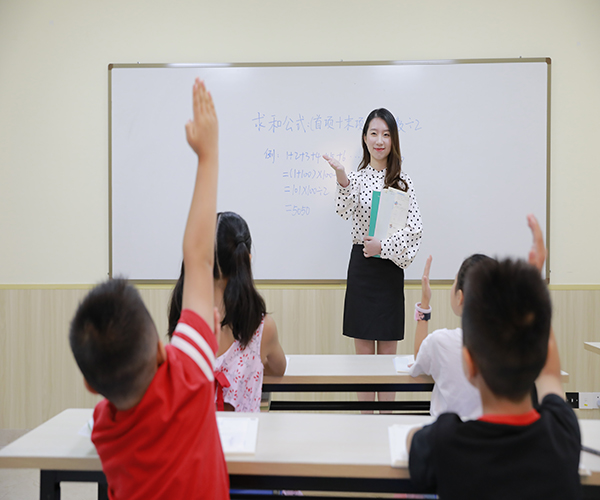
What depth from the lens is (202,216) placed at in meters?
0.92

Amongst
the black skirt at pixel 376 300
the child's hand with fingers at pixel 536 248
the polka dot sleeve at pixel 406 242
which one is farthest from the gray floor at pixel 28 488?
the child's hand with fingers at pixel 536 248

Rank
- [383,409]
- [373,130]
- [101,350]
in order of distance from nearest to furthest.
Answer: [101,350]
[383,409]
[373,130]

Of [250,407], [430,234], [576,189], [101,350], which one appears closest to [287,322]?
[430,234]

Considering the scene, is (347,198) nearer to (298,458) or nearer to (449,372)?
(449,372)

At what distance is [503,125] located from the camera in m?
2.97

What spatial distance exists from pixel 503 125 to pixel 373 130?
98 cm

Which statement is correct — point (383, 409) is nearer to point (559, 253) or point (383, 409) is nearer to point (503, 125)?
point (559, 253)

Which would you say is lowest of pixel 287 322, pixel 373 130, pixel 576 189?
pixel 287 322

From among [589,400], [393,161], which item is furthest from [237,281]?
[589,400]

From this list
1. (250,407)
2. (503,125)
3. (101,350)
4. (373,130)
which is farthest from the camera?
(503,125)

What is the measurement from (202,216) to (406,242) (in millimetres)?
1716

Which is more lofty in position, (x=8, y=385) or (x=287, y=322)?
(x=287, y=322)

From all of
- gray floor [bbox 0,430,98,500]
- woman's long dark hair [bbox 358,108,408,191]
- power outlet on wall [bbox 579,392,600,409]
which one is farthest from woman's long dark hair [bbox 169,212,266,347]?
power outlet on wall [bbox 579,392,600,409]

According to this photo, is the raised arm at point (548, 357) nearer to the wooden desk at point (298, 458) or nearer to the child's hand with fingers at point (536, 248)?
the child's hand with fingers at point (536, 248)
